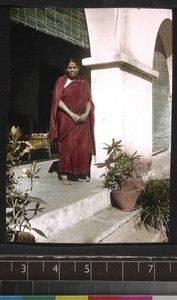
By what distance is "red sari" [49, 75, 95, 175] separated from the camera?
288cm

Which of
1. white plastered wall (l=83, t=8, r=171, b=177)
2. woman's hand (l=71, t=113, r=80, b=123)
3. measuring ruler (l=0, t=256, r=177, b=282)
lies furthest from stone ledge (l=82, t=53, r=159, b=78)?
measuring ruler (l=0, t=256, r=177, b=282)

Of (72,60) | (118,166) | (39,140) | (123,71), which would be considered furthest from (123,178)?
(72,60)

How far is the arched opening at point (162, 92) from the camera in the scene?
2.89 m

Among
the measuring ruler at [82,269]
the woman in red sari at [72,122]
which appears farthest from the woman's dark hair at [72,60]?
the measuring ruler at [82,269]

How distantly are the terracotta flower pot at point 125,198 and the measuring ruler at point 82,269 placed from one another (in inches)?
16.5

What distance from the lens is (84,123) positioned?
2939 mm

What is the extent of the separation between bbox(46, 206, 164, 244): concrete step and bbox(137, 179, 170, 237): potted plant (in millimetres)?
62

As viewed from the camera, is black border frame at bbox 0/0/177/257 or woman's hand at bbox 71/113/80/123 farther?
woman's hand at bbox 71/113/80/123

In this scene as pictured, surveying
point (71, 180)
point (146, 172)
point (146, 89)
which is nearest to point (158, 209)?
point (146, 172)

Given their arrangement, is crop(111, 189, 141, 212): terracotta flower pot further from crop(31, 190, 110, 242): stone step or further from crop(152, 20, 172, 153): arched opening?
crop(152, 20, 172, 153): arched opening

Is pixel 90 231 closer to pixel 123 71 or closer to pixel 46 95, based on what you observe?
pixel 46 95

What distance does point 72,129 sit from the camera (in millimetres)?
2959

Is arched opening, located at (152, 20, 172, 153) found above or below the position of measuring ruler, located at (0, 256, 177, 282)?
above

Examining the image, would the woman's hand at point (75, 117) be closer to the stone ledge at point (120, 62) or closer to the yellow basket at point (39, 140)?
the yellow basket at point (39, 140)
